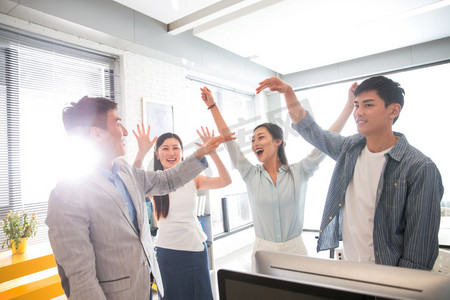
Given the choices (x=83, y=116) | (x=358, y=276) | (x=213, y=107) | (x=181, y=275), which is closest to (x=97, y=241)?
(x=83, y=116)

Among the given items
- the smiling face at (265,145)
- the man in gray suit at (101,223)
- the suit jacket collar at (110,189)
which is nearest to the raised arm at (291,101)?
the smiling face at (265,145)

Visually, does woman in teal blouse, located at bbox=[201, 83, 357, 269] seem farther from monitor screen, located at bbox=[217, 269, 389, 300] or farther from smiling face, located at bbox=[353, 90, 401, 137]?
monitor screen, located at bbox=[217, 269, 389, 300]

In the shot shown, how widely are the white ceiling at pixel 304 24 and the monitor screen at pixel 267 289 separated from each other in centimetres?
303

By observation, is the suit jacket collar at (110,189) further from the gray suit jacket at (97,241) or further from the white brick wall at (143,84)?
the white brick wall at (143,84)

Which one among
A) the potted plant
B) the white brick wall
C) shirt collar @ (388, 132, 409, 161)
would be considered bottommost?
the potted plant

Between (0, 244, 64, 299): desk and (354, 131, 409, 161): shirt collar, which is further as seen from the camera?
(0, 244, 64, 299): desk

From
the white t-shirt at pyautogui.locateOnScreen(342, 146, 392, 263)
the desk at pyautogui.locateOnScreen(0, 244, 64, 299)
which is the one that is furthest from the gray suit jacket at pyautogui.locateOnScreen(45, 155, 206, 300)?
the desk at pyautogui.locateOnScreen(0, 244, 64, 299)

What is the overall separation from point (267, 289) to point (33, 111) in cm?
295

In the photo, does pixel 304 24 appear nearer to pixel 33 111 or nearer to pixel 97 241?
pixel 33 111

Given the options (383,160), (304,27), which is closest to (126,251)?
(383,160)

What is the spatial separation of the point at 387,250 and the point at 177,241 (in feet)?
4.35

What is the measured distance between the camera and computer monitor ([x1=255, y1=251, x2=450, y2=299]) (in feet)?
2.15

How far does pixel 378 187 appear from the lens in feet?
4.11

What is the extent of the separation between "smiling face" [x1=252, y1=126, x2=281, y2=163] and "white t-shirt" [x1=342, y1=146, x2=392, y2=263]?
63 cm
